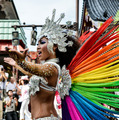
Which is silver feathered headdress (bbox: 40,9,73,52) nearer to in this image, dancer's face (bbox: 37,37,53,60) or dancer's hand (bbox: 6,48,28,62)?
dancer's face (bbox: 37,37,53,60)

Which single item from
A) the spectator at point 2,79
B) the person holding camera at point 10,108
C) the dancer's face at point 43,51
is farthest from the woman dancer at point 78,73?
the spectator at point 2,79

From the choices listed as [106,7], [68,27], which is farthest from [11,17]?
[68,27]

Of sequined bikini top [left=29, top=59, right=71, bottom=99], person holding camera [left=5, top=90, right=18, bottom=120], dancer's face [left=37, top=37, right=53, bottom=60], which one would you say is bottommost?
person holding camera [left=5, top=90, right=18, bottom=120]

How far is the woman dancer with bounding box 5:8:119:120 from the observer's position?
2504mm

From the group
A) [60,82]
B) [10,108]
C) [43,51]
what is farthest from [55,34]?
[10,108]

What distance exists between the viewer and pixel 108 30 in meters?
2.64

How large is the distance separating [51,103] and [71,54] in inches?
27.8

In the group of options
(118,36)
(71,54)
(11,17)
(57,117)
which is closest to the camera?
(118,36)

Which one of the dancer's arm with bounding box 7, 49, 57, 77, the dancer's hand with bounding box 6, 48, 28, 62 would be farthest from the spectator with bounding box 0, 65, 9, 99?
the dancer's hand with bounding box 6, 48, 28, 62

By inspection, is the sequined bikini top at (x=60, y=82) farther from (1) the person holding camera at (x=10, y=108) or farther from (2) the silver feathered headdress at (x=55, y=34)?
(1) the person holding camera at (x=10, y=108)

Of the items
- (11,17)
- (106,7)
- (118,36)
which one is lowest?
(118,36)

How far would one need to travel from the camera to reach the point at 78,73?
Result: 9.24ft

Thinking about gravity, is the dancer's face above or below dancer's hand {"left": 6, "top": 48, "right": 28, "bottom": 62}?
above

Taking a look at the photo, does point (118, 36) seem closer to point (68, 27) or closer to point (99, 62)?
point (99, 62)
